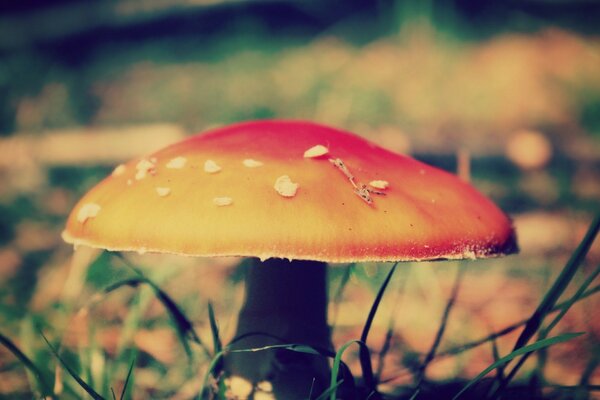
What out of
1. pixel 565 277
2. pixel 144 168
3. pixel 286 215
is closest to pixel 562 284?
pixel 565 277

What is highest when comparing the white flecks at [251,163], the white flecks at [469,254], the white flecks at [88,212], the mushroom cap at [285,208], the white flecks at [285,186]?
the white flecks at [251,163]

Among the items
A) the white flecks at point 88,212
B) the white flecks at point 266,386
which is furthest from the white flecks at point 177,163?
the white flecks at point 266,386

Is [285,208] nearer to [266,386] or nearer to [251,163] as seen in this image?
[251,163]

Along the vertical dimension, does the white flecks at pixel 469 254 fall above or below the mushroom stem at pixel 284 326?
above

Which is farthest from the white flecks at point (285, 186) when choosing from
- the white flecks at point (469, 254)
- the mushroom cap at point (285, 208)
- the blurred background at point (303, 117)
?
the blurred background at point (303, 117)

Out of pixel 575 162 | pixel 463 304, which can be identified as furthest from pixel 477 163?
pixel 463 304

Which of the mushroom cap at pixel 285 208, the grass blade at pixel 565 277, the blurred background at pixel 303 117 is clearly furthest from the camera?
the blurred background at pixel 303 117

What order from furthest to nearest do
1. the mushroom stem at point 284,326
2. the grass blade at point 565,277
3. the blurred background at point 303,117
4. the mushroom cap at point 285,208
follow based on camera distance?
1. the blurred background at point 303,117
2. the mushroom stem at point 284,326
3. the grass blade at point 565,277
4. the mushroom cap at point 285,208

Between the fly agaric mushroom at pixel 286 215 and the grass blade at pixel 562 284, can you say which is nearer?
the fly agaric mushroom at pixel 286 215

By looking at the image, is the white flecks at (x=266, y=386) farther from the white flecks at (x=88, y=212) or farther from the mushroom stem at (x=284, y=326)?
the white flecks at (x=88, y=212)
